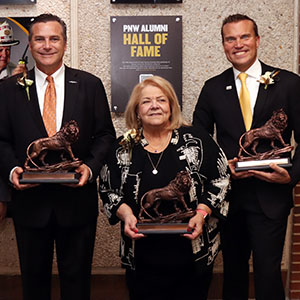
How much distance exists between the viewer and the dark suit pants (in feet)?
8.07

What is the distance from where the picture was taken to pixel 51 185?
2395mm

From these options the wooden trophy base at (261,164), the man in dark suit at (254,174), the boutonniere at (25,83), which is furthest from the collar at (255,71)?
the boutonniere at (25,83)

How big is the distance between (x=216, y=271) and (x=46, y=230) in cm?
159

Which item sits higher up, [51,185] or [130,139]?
[130,139]

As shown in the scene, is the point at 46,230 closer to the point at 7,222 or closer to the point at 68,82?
the point at 68,82

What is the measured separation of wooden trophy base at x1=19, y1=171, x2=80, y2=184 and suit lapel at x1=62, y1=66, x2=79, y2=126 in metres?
0.30

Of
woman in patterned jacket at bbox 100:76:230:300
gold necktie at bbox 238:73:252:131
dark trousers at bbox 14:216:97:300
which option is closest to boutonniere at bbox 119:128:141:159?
woman in patterned jacket at bbox 100:76:230:300

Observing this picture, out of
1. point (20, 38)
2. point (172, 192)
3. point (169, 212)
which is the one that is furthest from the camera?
point (20, 38)

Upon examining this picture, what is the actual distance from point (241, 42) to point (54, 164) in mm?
1215

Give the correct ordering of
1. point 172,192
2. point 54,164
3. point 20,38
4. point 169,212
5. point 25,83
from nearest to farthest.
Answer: point 172,192 → point 169,212 → point 54,164 → point 25,83 → point 20,38

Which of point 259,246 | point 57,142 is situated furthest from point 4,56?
point 259,246

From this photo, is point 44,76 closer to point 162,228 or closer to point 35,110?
point 35,110

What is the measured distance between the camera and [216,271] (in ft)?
11.4

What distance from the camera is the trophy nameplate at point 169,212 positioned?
208cm
